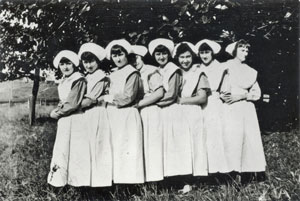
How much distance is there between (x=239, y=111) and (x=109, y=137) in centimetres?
170

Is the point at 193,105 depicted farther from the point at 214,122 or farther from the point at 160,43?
the point at 160,43

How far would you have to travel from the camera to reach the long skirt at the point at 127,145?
4754 mm

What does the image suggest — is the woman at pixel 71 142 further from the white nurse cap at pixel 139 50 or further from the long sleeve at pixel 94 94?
the white nurse cap at pixel 139 50

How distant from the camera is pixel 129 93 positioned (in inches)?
189

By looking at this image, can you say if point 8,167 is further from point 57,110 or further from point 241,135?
point 241,135

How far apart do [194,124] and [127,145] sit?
0.89 meters

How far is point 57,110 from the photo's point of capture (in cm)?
491

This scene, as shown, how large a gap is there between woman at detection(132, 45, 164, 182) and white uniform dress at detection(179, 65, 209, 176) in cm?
31

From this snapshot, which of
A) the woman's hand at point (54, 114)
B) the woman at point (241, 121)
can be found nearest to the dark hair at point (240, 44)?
the woman at point (241, 121)

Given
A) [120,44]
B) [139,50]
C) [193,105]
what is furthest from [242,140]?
[120,44]

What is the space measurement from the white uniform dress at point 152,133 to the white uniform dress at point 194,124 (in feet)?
A: 1.02

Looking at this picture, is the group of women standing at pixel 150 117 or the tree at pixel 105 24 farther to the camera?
the tree at pixel 105 24

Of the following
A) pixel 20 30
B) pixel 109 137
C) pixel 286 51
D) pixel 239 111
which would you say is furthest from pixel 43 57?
pixel 286 51

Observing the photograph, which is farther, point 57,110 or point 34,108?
point 34,108
